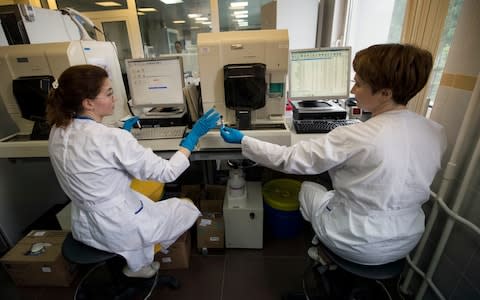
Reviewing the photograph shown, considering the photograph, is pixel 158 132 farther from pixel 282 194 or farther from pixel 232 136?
pixel 282 194

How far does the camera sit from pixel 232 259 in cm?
168

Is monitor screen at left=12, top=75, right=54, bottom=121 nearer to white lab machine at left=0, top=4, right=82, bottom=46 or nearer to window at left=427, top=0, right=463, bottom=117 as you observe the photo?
white lab machine at left=0, top=4, right=82, bottom=46

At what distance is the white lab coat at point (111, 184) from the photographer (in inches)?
36.1

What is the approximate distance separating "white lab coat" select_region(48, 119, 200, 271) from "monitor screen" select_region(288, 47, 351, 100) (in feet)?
3.33

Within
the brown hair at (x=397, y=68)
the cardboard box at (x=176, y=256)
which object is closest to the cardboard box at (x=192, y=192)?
the cardboard box at (x=176, y=256)

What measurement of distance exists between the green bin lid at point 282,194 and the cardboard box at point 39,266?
1355 mm

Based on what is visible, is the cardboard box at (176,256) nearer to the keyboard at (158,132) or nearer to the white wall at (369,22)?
the keyboard at (158,132)

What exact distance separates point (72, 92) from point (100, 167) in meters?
0.31

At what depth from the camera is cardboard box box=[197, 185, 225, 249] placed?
5.44ft

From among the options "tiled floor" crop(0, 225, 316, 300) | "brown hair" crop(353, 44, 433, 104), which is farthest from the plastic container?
"brown hair" crop(353, 44, 433, 104)

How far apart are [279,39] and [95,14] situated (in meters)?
4.93

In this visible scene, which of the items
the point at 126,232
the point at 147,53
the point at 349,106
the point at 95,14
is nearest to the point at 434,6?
the point at 349,106

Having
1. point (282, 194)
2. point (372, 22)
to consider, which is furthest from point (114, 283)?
point (372, 22)

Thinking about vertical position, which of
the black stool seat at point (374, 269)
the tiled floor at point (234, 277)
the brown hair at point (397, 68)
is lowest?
the tiled floor at point (234, 277)
